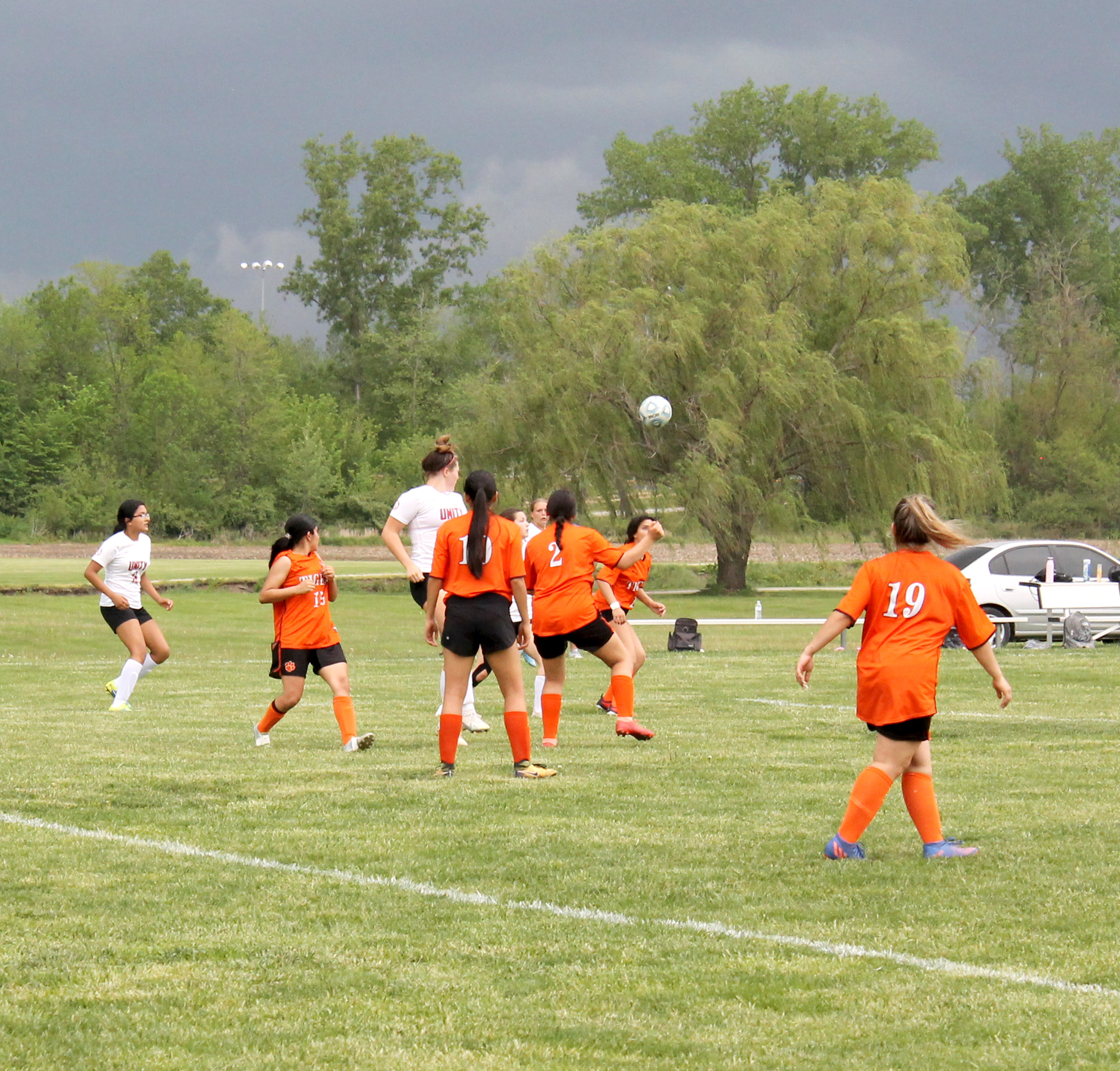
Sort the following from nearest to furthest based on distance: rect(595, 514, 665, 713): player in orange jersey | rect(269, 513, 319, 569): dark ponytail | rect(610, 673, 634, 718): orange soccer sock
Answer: rect(269, 513, 319, 569): dark ponytail
rect(610, 673, 634, 718): orange soccer sock
rect(595, 514, 665, 713): player in orange jersey

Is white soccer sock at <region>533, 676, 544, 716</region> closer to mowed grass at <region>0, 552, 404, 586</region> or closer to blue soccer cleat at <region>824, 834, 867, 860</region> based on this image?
blue soccer cleat at <region>824, 834, 867, 860</region>

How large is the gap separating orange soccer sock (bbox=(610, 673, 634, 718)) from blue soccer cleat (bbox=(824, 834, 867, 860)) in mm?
4468

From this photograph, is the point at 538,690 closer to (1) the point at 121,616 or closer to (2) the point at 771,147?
(1) the point at 121,616

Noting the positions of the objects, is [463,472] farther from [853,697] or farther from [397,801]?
[397,801]

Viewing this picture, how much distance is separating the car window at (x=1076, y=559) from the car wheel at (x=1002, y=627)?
1.49 metres

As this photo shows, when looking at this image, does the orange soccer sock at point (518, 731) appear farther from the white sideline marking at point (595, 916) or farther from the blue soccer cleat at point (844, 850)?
the blue soccer cleat at point (844, 850)

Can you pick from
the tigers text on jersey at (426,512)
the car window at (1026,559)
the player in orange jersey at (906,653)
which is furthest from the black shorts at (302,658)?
the car window at (1026,559)

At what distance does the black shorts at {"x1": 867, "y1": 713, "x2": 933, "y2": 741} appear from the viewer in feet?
22.1

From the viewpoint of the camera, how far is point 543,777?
9.49 m

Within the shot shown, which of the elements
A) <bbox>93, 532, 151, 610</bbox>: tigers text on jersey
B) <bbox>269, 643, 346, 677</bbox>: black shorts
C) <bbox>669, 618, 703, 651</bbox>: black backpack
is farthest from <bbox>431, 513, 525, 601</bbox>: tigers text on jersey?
<bbox>669, 618, 703, 651</bbox>: black backpack

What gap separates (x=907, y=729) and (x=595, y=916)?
176cm

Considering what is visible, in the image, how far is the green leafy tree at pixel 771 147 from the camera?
255ft

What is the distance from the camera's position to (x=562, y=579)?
11.0 m

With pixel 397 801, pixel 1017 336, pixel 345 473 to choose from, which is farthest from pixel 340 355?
pixel 397 801
